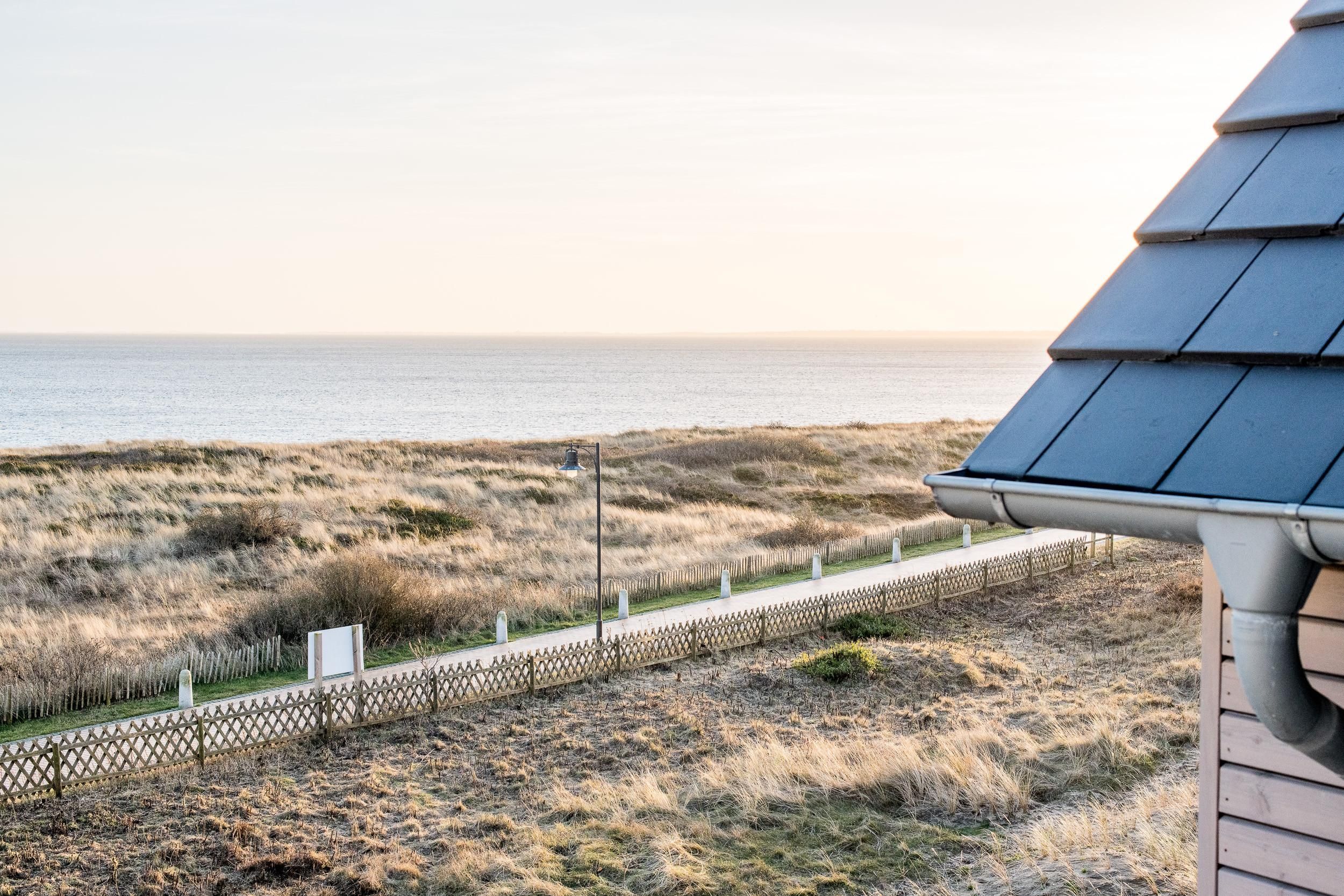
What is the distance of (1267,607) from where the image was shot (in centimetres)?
291

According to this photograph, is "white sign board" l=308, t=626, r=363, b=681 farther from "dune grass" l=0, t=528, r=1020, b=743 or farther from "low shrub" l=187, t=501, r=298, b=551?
"low shrub" l=187, t=501, r=298, b=551

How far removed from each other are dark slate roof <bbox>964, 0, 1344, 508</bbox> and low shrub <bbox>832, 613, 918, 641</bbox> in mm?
16068

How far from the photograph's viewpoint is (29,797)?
11.9 metres

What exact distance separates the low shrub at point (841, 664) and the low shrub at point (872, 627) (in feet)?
7.00

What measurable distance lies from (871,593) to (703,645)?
4.39m

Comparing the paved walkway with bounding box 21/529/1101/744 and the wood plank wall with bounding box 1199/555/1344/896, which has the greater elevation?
the wood plank wall with bounding box 1199/555/1344/896

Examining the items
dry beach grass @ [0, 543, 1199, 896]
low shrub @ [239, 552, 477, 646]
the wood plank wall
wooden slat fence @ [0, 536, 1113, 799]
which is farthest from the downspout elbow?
low shrub @ [239, 552, 477, 646]

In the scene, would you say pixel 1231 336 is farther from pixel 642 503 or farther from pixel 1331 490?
pixel 642 503


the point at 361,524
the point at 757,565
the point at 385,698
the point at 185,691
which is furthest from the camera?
the point at 361,524

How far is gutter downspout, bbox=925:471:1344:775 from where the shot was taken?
2.83 metres

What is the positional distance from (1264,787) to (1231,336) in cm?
200

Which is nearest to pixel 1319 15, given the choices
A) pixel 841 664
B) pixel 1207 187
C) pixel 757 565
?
pixel 1207 187

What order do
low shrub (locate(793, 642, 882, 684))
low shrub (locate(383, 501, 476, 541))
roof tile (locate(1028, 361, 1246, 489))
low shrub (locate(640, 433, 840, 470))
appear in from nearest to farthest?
roof tile (locate(1028, 361, 1246, 489)) < low shrub (locate(793, 642, 882, 684)) < low shrub (locate(383, 501, 476, 541)) < low shrub (locate(640, 433, 840, 470))

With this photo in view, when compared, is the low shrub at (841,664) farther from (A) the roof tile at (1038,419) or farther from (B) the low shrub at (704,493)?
(B) the low shrub at (704,493)
